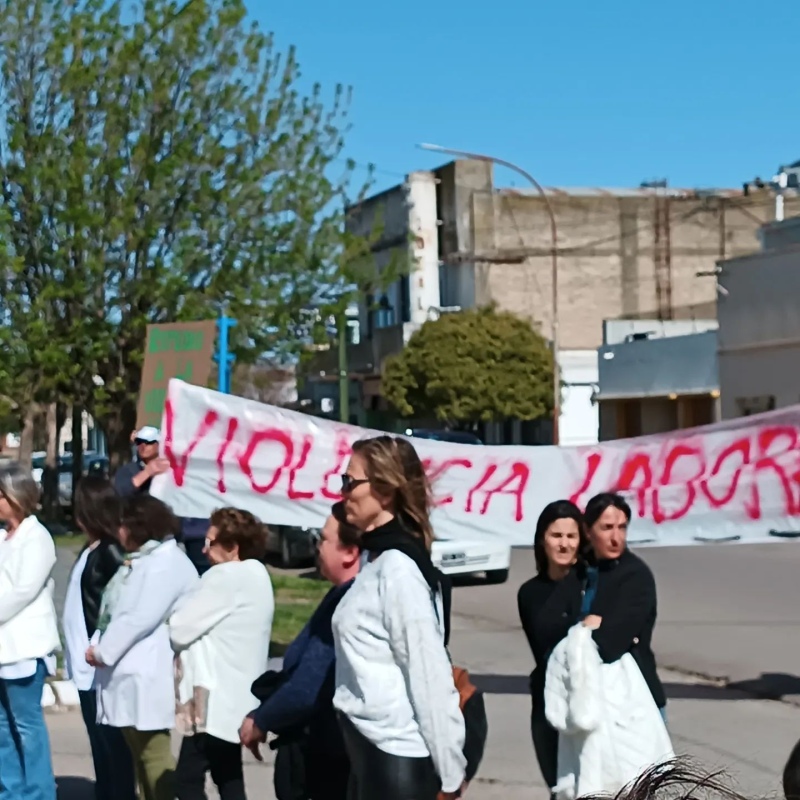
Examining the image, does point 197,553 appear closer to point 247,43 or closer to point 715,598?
point 715,598

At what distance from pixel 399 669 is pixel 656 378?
3770 centimetres

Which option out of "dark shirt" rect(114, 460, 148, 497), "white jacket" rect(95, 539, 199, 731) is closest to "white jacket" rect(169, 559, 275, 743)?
"white jacket" rect(95, 539, 199, 731)

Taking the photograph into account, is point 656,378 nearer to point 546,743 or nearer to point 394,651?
point 546,743

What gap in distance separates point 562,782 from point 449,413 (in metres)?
39.0

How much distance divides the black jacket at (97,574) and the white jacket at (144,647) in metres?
0.42

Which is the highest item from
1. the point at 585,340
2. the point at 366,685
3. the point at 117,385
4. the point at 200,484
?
the point at 585,340

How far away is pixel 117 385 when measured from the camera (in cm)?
2730

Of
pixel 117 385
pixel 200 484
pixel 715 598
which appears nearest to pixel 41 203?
pixel 117 385

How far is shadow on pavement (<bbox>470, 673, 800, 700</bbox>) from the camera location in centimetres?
1034

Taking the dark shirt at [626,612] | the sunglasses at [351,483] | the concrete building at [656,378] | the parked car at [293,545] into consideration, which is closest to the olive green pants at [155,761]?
the dark shirt at [626,612]

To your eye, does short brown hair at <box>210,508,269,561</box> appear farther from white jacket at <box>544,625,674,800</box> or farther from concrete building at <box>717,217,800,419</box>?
concrete building at <box>717,217,800,419</box>

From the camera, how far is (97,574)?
684 cm

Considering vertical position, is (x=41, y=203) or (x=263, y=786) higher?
(x=41, y=203)

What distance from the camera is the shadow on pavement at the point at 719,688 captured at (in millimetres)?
10344
